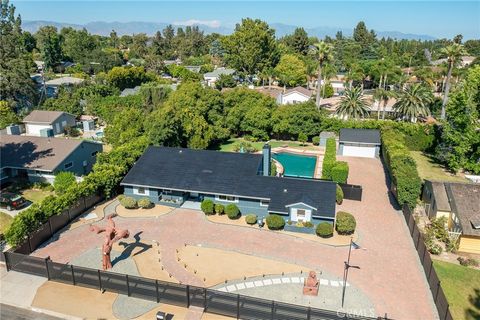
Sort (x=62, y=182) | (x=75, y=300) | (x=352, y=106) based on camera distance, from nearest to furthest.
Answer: (x=75, y=300) → (x=62, y=182) → (x=352, y=106)

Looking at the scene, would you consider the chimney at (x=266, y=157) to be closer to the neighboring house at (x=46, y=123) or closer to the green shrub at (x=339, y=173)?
the green shrub at (x=339, y=173)

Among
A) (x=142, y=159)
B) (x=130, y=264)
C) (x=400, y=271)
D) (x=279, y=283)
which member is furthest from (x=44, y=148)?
(x=400, y=271)

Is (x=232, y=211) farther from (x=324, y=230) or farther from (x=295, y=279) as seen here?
(x=295, y=279)

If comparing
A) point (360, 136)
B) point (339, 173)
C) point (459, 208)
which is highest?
point (360, 136)

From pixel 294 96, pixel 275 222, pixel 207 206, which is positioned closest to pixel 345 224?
pixel 275 222

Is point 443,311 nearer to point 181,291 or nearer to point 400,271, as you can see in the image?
point 400,271
